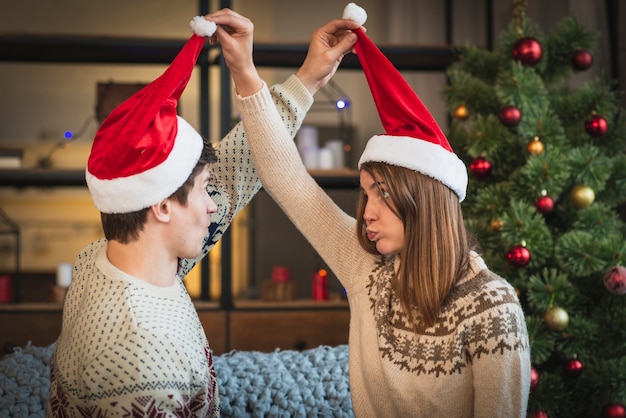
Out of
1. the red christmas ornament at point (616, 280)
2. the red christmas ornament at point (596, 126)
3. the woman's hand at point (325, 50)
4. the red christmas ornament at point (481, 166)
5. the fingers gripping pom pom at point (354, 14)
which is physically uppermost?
the fingers gripping pom pom at point (354, 14)

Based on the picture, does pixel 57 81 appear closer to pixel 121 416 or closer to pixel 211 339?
pixel 211 339

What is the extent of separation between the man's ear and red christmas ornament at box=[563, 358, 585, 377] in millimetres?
1406

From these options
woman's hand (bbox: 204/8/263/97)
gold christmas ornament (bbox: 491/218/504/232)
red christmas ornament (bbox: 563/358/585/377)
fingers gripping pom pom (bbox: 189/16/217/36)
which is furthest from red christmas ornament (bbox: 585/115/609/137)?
fingers gripping pom pom (bbox: 189/16/217/36)

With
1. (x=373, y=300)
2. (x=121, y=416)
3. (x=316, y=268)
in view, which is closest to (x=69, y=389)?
(x=121, y=416)

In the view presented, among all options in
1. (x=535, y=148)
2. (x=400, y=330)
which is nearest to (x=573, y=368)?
(x=535, y=148)

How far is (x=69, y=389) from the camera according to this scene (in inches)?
46.4

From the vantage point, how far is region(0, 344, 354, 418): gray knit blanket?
1702mm

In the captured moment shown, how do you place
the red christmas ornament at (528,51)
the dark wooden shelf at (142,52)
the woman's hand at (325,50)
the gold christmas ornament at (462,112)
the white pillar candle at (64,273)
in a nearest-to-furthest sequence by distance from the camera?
the woman's hand at (325,50) < the red christmas ornament at (528,51) < the gold christmas ornament at (462,112) < the dark wooden shelf at (142,52) < the white pillar candle at (64,273)

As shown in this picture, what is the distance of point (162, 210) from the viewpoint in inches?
48.4

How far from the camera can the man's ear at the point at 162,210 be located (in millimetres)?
1219

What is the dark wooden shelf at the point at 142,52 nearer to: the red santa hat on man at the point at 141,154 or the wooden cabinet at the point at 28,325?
the wooden cabinet at the point at 28,325

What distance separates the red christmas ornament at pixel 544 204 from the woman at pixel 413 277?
2.74ft

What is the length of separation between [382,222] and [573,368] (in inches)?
43.6

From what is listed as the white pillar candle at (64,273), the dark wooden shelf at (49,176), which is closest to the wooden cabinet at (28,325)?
the white pillar candle at (64,273)
